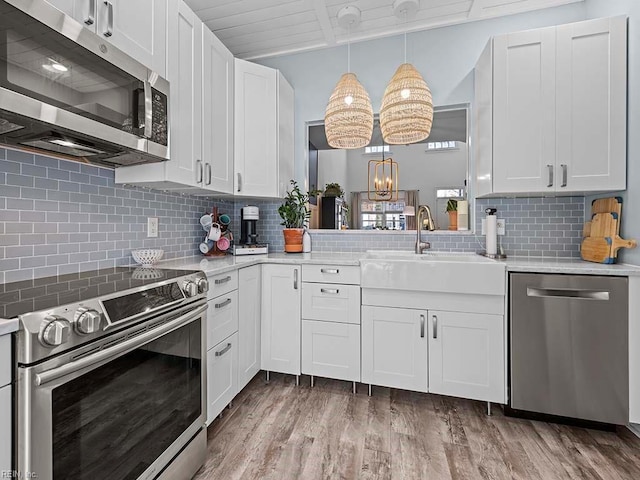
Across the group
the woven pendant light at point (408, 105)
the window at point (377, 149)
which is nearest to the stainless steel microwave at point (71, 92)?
the woven pendant light at point (408, 105)

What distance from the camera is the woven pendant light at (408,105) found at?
1995 millimetres

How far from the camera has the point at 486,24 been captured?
8.35 ft

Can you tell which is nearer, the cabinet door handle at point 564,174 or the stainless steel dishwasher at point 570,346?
the stainless steel dishwasher at point 570,346

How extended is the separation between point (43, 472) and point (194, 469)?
745 mm

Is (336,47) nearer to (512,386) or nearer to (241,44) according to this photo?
(241,44)

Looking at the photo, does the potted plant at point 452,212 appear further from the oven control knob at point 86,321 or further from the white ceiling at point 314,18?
the oven control knob at point 86,321

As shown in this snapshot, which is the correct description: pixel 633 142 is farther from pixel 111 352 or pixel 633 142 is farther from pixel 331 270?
pixel 111 352

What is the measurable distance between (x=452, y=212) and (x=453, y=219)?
2.3 inches

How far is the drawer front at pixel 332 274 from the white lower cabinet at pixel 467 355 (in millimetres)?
532

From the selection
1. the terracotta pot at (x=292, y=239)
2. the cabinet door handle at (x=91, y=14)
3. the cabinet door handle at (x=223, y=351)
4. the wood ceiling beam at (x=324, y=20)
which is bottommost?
the cabinet door handle at (x=223, y=351)

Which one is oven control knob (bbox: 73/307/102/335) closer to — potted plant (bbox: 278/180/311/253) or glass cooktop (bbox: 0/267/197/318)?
glass cooktop (bbox: 0/267/197/318)

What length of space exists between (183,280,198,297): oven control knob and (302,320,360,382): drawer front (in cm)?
98

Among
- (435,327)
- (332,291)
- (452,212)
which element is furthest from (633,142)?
(332,291)

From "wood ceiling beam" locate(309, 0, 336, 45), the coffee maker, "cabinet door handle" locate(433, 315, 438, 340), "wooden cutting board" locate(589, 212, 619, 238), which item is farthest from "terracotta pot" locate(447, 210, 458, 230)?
"wood ceiling beam" locate(309, 0, 336, 45)
